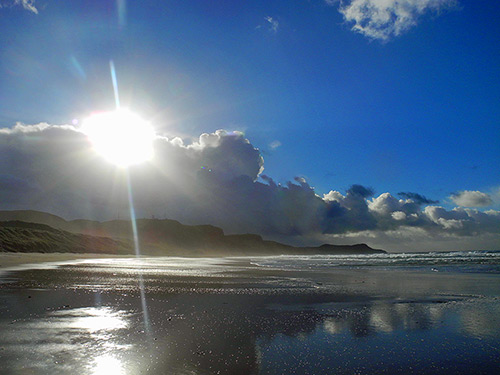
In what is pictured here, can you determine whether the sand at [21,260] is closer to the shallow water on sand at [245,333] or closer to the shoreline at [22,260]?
the shoreline at [22,260]

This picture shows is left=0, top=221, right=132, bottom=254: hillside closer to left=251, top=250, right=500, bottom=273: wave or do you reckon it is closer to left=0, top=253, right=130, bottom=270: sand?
left=0, top=253, right=130, bottom=270: sand

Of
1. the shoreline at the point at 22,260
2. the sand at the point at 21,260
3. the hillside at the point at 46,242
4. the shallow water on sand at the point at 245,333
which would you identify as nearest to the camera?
the shallow water on sand at the point at 245,333

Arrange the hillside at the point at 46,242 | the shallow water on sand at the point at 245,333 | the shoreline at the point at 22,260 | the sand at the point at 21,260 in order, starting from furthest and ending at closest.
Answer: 1. the hillside at the point at 46,242
2. the sand at the point at 21,260
3. the shoreline at the point at 22,260
4. the shallow water on sand at the point at 245,333

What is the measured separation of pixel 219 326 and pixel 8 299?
31.2 feet

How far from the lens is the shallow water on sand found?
6590 mm

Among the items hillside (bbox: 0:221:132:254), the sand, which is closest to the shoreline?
the sand

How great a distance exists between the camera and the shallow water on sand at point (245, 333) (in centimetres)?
659

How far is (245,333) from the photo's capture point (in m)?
8.91

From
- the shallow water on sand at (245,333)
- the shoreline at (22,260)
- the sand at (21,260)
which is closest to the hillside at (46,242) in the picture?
the sand at (21,260)

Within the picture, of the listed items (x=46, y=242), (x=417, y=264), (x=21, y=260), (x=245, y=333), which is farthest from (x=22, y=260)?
(x=46, y=242)

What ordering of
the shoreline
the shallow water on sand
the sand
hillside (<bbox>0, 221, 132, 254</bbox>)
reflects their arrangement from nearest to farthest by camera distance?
the shallow water on sand → the shoreline → the sand → hillside (<bbox>0, 221, 132, 254</bbox>)

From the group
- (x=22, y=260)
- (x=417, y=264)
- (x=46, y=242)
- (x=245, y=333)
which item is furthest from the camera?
(x=46, y=242)

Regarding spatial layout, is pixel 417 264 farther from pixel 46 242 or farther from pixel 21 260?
pixel 46 242

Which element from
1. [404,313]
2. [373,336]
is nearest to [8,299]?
[373,336]
